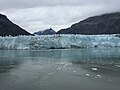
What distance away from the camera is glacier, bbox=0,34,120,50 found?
46875mm

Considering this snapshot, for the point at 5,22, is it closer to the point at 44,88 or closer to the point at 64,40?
the point at 64,40

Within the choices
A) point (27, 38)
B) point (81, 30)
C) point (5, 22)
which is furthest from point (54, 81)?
A: point (81, 30)

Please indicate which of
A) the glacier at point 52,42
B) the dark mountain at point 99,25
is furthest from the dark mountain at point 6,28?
the dark mountain at point 99,25

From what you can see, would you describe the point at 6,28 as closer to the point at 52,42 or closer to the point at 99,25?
the point at 52,42

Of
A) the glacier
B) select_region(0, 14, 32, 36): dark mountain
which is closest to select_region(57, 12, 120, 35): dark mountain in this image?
select_region(0, 14, 32, 36): dark mountain

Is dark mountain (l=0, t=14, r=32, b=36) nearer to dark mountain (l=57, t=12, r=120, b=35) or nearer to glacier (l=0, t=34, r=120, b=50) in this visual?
glacier (l=0, t=34, r=120, b=50)

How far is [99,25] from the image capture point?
4806 inches

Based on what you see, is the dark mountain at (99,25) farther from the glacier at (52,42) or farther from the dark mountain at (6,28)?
the glacier at (52,42)

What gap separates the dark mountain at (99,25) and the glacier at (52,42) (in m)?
60.7

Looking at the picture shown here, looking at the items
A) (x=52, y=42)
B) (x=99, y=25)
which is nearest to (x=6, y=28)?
(x=52, y=42)

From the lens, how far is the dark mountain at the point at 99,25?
376ft

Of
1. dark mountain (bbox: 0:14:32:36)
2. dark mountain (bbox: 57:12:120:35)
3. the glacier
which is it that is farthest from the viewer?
dark mountain (bbox: 57:12:120:35)

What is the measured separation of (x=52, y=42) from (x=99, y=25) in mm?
77703

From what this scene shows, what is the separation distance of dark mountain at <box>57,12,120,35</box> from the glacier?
199 feet
